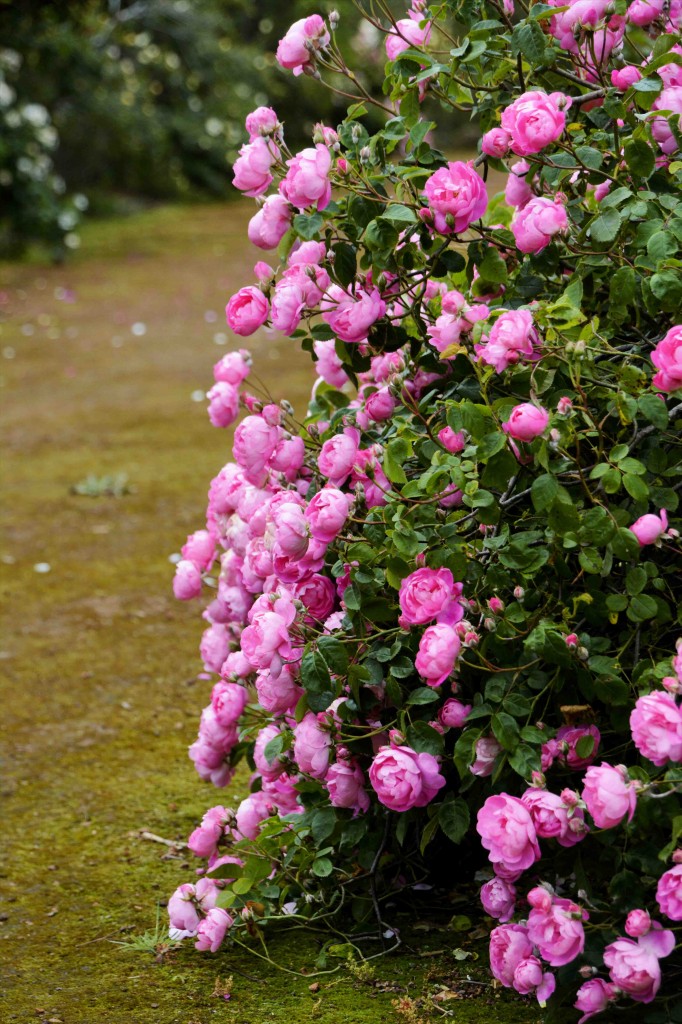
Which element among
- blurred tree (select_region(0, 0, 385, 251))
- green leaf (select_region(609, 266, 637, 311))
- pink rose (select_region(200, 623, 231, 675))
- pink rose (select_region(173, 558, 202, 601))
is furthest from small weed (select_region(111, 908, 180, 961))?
blurred tree (select_region(0, 0, 385, 251))

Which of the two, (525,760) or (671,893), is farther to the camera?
(525,760)

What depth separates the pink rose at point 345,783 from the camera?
187 cm

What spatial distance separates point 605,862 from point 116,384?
5966 millimetres

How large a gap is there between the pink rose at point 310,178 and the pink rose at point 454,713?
738 mm

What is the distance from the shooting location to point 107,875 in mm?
2439

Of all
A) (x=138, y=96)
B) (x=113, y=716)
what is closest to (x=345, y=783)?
(x=113, y=716)

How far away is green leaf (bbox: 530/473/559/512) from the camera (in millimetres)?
1586

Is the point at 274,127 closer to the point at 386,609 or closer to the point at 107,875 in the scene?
the point at 386,609

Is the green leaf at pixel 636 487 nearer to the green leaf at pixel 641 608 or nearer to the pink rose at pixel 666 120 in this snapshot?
the green leaf at pixel 641 608

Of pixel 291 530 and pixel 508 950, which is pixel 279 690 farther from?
pixel 508 950

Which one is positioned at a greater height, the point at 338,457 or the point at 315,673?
the point at 338,457

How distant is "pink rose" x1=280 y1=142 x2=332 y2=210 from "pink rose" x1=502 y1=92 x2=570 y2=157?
0.87 ft

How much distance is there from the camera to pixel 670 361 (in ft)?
5.09

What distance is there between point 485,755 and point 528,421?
46cm
